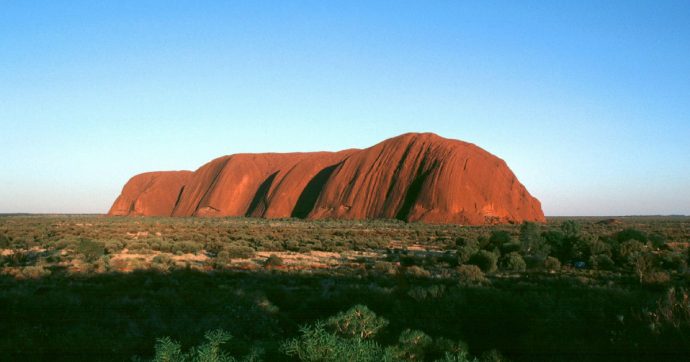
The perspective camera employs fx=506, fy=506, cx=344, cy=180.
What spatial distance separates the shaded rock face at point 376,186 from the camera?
53.1 metres

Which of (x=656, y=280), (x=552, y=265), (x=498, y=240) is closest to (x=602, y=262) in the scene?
(x=552, y=265)

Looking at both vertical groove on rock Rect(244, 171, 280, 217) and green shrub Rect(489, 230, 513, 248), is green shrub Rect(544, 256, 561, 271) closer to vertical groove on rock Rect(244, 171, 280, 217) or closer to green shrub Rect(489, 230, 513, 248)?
green shrub Rect(489, 230, 513, 248)

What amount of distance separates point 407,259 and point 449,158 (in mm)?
40858

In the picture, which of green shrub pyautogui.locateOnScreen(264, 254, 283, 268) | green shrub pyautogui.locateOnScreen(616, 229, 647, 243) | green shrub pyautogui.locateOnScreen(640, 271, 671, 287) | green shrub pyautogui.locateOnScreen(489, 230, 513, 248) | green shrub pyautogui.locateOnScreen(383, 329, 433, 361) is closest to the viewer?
green shrub pyautogui.locateOnScreen(383, 329, 433, 361)

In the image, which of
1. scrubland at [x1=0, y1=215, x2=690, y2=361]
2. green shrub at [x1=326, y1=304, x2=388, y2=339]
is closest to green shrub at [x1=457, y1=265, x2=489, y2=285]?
scrubland at [x1=0, y1=215, x2=690, y2=361]

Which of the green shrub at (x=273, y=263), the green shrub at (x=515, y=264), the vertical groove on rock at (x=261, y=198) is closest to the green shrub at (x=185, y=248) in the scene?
the green shrub at (x=273, y=263)

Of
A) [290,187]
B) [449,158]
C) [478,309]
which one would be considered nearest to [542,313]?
[478,309]

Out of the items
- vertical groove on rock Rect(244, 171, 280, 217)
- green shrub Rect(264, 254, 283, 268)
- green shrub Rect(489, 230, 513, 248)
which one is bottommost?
green shrub Rect(264, 254, 283, 268)

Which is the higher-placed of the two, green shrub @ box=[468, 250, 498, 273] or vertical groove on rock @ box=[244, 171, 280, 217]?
vertical groove on rock @ box=[244, 171, 280, 217]

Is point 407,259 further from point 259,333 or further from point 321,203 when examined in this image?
point 321,203

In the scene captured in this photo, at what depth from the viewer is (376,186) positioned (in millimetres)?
59844

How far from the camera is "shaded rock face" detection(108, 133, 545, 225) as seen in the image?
53.1 m

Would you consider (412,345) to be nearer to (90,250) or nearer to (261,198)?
(90,250)

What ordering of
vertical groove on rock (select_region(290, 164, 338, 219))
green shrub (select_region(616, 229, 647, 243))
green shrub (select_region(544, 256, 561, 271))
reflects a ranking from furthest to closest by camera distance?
vertical groove on rock (select_region(290, 164, 338, 219)) → green shrub (select_region(616, 229, 647, 243)) → green shrub (select_region(544, 256, 561, 271))
